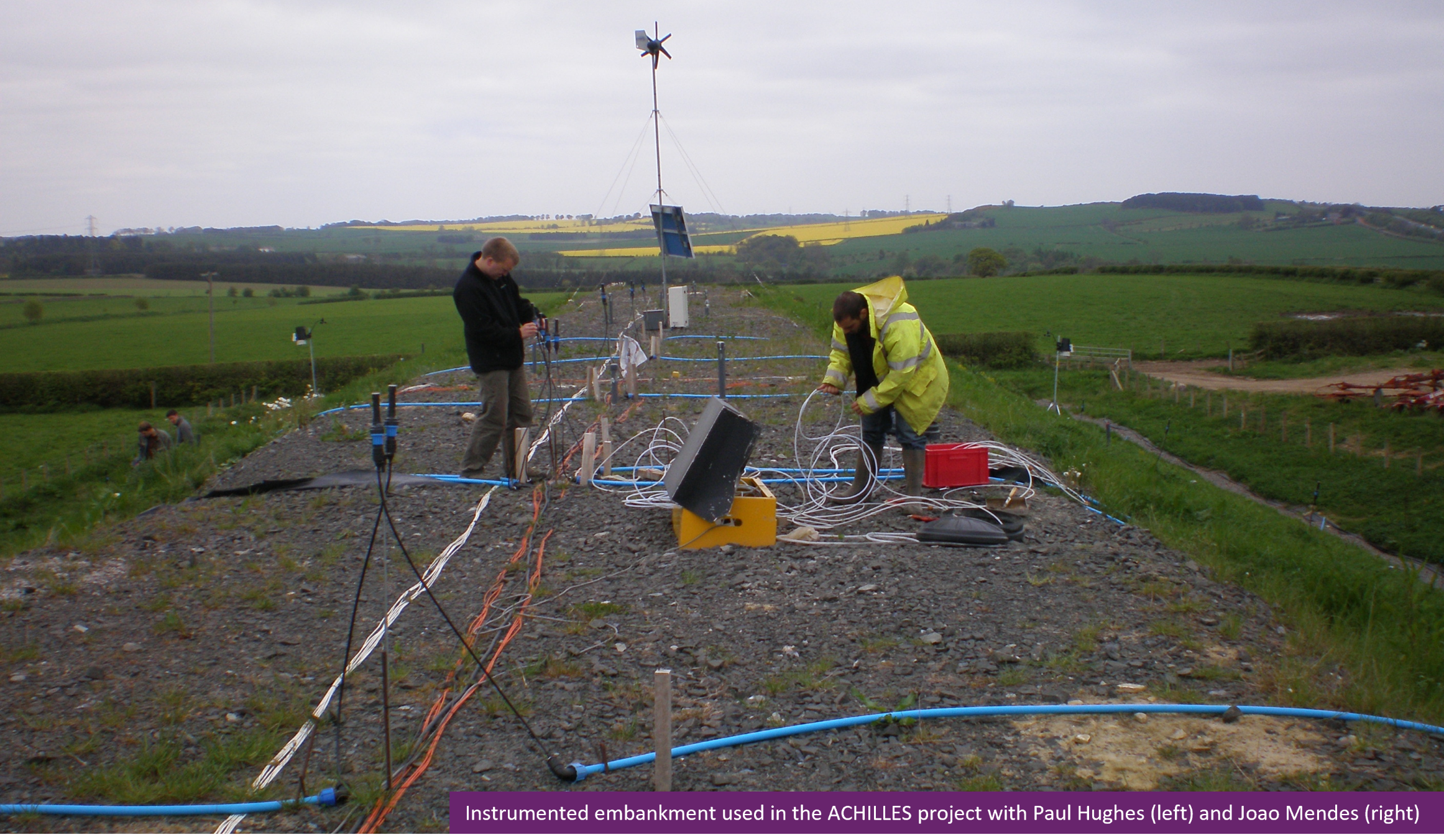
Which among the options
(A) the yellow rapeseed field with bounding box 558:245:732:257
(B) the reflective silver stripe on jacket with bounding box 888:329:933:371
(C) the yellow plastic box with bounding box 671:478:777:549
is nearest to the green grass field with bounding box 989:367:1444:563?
(B) the reflective silver stripe on jacket with bounding box 888:329:933:371

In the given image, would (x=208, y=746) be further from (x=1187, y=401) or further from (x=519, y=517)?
(x=1187, y=401)

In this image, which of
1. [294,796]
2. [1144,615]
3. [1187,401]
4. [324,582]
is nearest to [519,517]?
→ [324,582]

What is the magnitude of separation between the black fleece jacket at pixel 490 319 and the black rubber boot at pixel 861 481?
277 centimetres

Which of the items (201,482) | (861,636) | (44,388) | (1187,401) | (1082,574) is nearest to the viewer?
(861,636)

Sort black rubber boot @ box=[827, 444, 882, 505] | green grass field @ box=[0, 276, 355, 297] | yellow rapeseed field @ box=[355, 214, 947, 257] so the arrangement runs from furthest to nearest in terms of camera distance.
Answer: green grass field @ box=[0, 276, 355, 297], yellow rapeseed field @ box=[355, 214, 947, 257], black rubber boot @ box=[827, 444, 882, 505]

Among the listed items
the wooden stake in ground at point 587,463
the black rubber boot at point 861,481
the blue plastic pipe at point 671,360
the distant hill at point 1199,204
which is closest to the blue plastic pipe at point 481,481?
the wooden stake in ground at point 587,463

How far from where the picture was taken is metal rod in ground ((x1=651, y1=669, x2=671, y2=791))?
302 cm

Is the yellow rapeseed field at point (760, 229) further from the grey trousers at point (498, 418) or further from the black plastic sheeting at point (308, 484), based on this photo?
the grey trousers at point (498, 418)

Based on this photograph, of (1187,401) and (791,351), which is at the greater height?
(791,351)

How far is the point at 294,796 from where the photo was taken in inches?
131

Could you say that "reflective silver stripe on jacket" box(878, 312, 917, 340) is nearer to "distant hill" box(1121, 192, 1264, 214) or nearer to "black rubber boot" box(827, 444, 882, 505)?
"black rubber boot" box(827, 444, 882, 505)

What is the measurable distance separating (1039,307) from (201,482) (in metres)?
47.1

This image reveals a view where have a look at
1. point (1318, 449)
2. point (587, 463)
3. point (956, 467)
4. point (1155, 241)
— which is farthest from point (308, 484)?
point (1155, 241)
